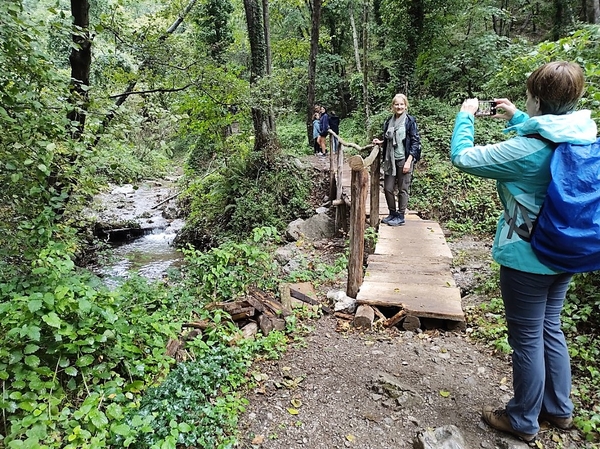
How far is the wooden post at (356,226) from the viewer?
4.84 metres

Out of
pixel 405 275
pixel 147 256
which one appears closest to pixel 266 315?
pixel 405 275

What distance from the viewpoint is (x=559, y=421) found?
8.27ft

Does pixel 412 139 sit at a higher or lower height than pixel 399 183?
higher

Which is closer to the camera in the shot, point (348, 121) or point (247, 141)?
point (247, 141)

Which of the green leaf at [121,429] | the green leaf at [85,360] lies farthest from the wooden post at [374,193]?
the green leaf at [121,429]

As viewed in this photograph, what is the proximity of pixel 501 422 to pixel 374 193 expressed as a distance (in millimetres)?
5019

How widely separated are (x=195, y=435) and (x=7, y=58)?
3.53 metres

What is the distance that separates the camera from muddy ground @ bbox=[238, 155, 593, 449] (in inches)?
106

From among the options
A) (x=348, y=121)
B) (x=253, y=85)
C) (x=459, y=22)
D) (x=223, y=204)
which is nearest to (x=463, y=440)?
(x=253, y=85)

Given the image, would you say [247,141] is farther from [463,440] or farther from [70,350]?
[463,440]

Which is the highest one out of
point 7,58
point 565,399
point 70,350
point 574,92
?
point 7,58

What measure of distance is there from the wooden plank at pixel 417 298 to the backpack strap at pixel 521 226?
2.15 metres

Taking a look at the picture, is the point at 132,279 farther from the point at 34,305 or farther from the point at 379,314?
the point at 379,314

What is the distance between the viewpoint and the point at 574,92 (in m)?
2.02
